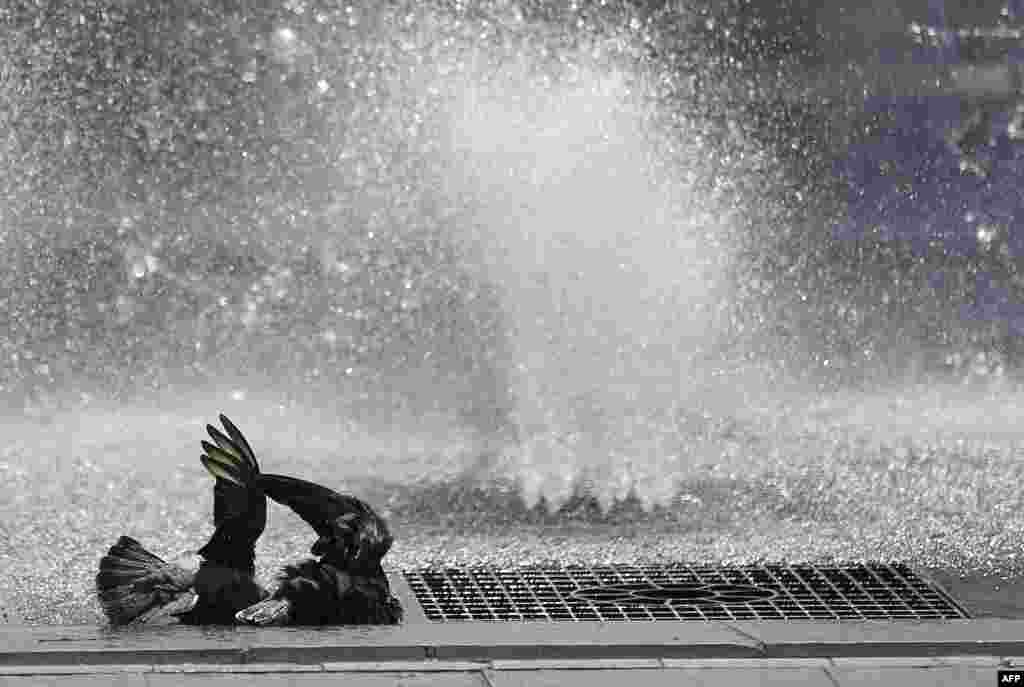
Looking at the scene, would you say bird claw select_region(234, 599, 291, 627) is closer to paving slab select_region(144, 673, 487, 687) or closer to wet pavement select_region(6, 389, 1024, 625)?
wet pavement select_region(6, 389, 1024, 625)

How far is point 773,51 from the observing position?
698 inches

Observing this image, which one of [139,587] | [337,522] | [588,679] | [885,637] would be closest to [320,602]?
[337,522]

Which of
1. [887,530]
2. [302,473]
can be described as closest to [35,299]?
[302,473]

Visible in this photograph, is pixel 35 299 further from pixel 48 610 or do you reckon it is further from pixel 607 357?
pixel 48 610

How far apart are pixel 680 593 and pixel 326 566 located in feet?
3.82

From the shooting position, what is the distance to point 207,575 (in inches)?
222

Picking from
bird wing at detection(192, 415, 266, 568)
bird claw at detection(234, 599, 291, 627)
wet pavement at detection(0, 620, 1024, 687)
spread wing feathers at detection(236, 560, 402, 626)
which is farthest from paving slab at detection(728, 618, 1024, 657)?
bird wing at detection(192, 415, 266, 568)

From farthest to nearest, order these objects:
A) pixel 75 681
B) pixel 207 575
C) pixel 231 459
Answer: pixel 231 459 < pixel 207 575 < pixel 75 681

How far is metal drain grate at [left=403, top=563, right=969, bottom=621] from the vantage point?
5852 millimetres

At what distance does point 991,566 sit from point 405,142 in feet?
25.0

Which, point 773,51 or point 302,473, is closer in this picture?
point 302,473

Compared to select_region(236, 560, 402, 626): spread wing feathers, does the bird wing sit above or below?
above

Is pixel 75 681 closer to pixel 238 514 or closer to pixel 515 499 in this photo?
pixel 238 514

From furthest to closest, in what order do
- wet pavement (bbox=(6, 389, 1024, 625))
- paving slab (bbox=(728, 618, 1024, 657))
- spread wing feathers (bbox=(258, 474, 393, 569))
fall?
1. wet pavement (bbox=(6, 389, 1024, 625))
2. spread wing feathers (bbox=(258, 474, 393, 569))
3. paving slab (bbox=(728, 618, 1024, 657))
